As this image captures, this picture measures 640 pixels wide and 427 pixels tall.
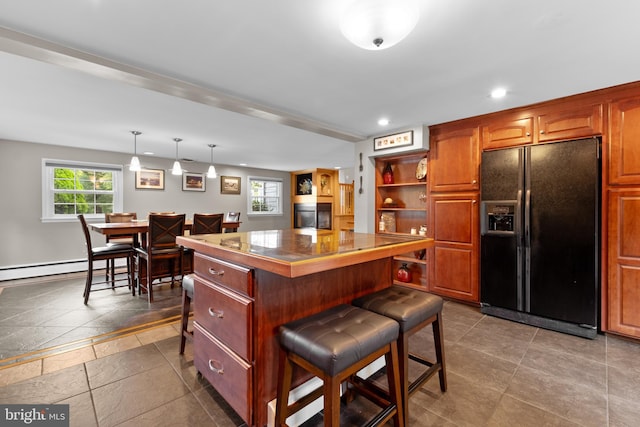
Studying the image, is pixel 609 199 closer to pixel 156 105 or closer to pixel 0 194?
pixel 156 105

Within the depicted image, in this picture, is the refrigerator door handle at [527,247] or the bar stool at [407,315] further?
the refrigerator door handle at [527,247]

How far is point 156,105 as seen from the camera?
3.00 meters

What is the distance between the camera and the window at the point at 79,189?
4820mm

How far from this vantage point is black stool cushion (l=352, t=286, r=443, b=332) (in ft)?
4.70

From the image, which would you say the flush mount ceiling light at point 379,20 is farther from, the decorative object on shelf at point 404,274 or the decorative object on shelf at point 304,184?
the decorative object on shelf at point 304,184

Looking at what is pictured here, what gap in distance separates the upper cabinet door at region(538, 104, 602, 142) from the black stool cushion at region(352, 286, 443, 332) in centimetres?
241

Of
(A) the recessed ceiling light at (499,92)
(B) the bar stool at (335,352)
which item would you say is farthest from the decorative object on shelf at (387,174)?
(B) the bar stool at (335,352)

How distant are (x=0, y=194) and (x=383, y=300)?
241 inches

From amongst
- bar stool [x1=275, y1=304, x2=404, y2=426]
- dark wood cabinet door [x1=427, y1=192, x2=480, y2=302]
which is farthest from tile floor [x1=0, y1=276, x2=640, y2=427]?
dark wood cabinet door [x1=427, y1=192, x2=480, y2=302]

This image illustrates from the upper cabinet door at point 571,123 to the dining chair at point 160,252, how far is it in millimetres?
4268

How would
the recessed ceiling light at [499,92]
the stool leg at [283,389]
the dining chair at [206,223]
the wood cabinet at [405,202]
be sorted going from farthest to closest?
the wood cabinet at [405,202]
the dining chair at [206,223]
the recessed ceiling light at [499,92]
the stool leg at [283,389]

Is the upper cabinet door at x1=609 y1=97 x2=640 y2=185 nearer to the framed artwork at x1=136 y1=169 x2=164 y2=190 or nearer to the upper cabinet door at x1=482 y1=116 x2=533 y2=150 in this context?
the upper cabinet door at x1=482 y1=116 x2=533 y2=150

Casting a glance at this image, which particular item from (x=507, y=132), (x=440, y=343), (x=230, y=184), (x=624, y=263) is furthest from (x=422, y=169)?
(x=230, y=184)

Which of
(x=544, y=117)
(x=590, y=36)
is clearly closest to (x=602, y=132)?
(x=544, y=117)
